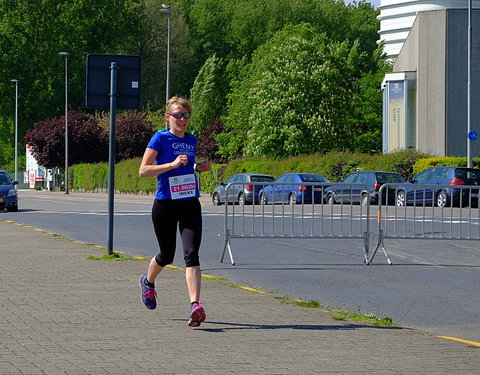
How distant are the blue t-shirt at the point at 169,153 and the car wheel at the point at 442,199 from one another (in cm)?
844

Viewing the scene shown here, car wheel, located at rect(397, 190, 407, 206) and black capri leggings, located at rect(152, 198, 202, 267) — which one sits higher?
car wheel, located at rect(397, 190, 407, 206)

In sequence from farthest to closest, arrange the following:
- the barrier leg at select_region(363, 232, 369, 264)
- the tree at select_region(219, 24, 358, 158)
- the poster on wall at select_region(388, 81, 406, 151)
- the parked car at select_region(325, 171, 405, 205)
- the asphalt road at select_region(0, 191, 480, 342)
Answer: the tree at select_region(219, 24, 358, 158) → the poster on wall at select_region(388, 81, 406, 151) → the parked car at select_region(325, 171, 405, 205) → the barrier leg at select_region(363, 232, 369, 264) → the asphalt road at select_region(0, 191, 480, 342)

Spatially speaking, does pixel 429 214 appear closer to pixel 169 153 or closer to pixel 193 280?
pixel 169 153

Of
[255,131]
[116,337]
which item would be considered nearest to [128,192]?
[255,131]

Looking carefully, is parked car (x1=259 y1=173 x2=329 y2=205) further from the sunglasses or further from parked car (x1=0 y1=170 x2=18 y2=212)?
parked car (x1=0 y1=170 x2=18 y2=212)

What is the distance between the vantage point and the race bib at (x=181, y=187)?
8914 mm

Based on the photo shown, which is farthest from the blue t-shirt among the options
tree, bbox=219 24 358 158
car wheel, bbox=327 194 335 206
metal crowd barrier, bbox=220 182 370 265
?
tree, bbox=219 24 358 158

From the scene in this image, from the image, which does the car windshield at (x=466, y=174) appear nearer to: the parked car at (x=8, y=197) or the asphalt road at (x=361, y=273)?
the parked car at (x=8, y=197)

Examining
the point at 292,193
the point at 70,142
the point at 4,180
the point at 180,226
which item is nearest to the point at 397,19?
the point at 70,142

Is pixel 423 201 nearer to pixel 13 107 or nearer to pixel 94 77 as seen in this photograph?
pixel 94 77

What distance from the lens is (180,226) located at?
9.02 meters

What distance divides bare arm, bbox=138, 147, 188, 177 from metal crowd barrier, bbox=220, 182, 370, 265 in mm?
7193

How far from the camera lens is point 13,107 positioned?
8794cm

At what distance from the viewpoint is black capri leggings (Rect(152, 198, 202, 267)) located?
8844 mm
